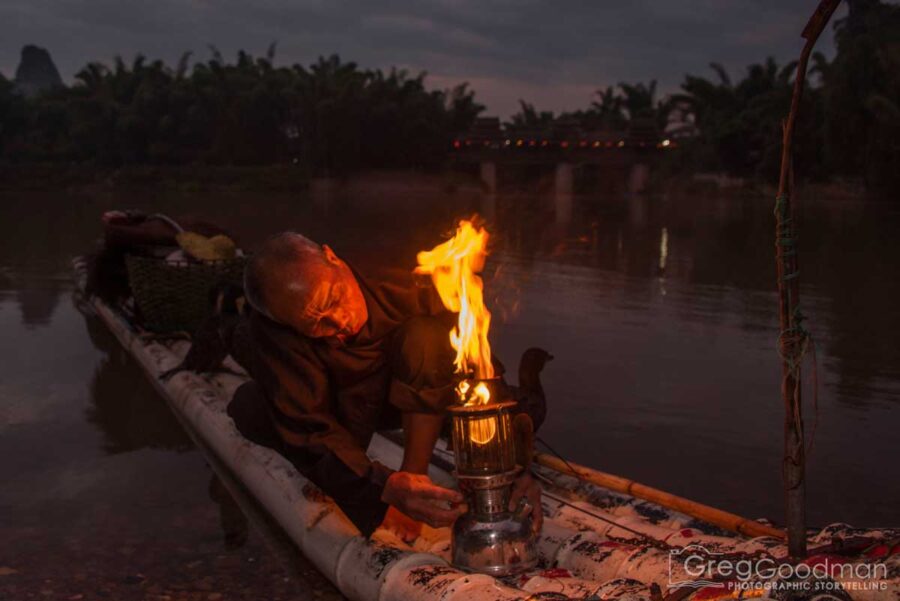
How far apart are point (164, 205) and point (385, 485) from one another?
3389 centimetres

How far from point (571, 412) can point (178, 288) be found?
9.54 feet

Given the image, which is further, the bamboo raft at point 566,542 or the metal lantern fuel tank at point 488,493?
the metal lantern fuel tank at point 488,493

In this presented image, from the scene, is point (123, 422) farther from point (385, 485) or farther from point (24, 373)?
point (385, 485)

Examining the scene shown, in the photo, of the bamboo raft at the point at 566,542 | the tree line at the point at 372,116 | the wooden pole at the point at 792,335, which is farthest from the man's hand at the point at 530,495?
the tree line at the point at 372,116

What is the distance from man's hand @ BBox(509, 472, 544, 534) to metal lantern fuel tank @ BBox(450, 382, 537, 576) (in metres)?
0.16

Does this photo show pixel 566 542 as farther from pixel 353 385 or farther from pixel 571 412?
pixel 571 412

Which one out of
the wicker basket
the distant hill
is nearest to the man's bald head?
the wicker basket

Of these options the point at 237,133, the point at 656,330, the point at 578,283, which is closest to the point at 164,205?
the point at 237,133

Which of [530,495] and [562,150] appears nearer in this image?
[530,495]

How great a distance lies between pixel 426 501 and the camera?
3.17 meters

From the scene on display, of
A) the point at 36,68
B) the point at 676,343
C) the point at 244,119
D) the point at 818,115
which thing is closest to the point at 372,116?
the point at 244,119

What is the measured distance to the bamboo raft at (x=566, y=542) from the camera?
110 inches

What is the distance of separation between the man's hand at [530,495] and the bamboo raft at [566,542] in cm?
12

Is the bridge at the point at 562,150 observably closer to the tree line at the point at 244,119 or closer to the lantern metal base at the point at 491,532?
the tree line at the point at 244,119
